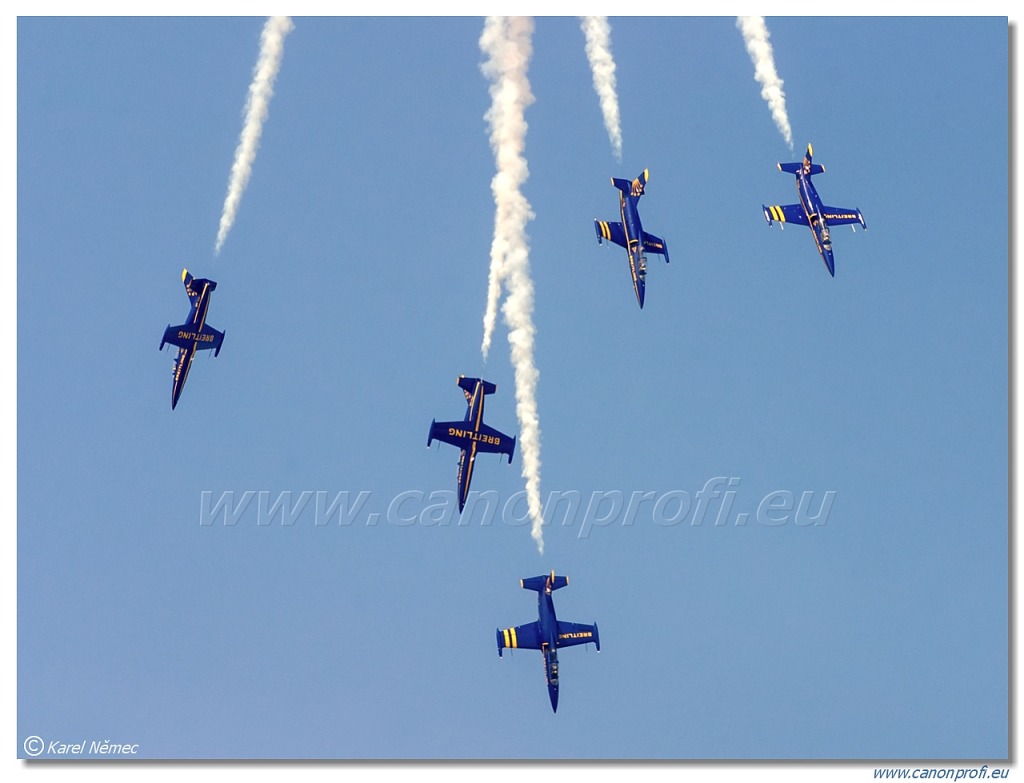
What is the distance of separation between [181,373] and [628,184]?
23.6 meters

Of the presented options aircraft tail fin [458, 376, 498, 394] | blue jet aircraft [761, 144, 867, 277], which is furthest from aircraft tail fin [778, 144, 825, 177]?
aircraft tail fin [458, 376, 498, 394]

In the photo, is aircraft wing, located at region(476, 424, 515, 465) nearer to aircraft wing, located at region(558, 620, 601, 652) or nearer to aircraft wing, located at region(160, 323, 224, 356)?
aircraft wing, located at region(558, 620, 601, 652)

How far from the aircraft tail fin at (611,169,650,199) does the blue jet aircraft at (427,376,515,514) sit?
12683 millimetres

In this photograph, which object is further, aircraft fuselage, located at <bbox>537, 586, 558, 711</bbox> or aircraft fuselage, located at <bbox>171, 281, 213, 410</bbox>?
aircraft fuselage, located at <bbox>171, 281, 213, 410</bbox>

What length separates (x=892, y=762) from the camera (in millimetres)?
60250

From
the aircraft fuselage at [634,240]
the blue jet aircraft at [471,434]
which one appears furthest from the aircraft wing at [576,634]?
the aircraft fuselage at [634,240]

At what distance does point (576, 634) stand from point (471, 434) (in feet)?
33.0

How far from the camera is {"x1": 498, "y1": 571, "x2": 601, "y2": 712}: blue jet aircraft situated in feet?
222

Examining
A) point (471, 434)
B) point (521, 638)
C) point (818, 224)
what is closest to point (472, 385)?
point (471, 434)

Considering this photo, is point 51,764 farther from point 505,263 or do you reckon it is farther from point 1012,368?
point 1012,368

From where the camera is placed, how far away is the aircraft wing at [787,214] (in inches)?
3027

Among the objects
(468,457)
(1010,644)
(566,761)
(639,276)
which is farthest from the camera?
(639,276)

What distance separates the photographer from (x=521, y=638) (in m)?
67.8
